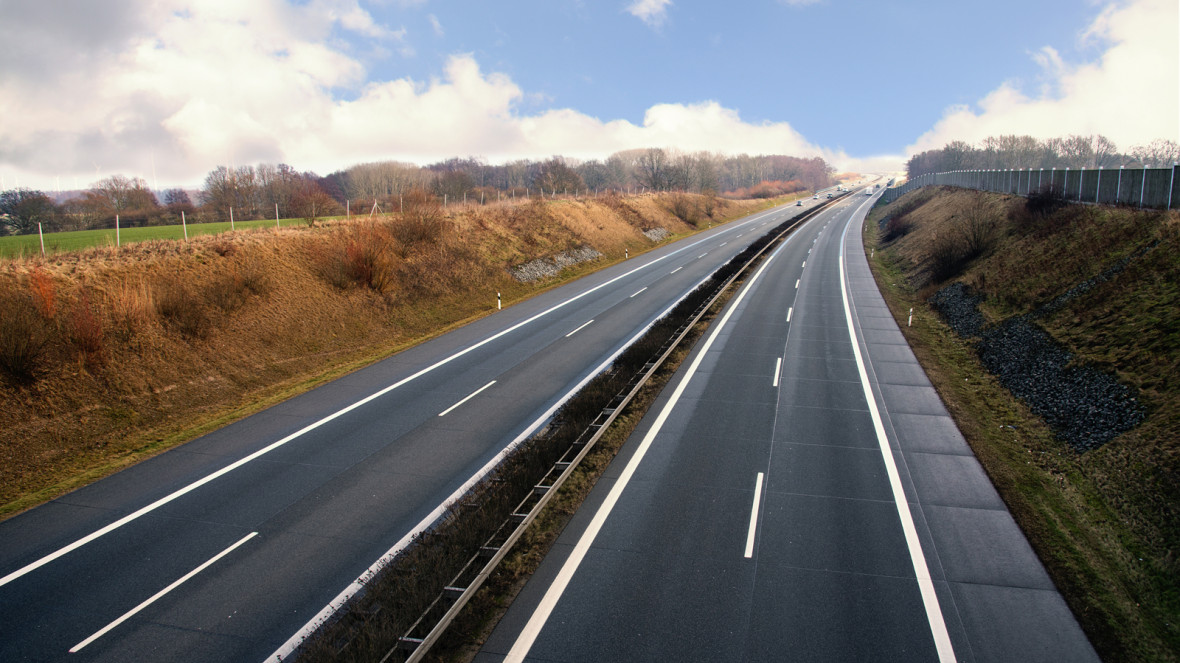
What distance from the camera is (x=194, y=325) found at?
20.3 meters

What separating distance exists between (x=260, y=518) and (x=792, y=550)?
9659mm

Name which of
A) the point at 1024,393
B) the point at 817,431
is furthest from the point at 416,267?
the point at 1024,393

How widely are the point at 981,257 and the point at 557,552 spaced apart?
3082 cm

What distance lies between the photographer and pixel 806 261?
4547 cm

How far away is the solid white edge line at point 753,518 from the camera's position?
31.8ft

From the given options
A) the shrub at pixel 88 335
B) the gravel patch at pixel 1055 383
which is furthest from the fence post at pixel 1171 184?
the shrub at pixel 88 335

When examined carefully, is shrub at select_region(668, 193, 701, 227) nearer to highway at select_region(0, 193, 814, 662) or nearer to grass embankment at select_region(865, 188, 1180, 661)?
grass embankment at select_region(865, 188, 1180, 661)

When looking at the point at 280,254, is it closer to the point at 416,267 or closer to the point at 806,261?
the point at 416,267

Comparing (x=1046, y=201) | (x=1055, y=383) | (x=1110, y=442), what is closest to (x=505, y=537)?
(x=1110, y=442)

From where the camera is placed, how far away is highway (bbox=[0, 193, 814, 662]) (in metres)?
8.18

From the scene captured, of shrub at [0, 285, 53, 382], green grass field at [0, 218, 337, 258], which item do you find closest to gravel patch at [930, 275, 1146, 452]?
shrub at [0, 285, 53, 382]

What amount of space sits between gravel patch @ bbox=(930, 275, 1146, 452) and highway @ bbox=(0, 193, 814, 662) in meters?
12.7

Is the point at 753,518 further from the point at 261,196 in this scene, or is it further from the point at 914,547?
the point at 261,196

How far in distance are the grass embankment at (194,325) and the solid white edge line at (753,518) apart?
46.0ft
